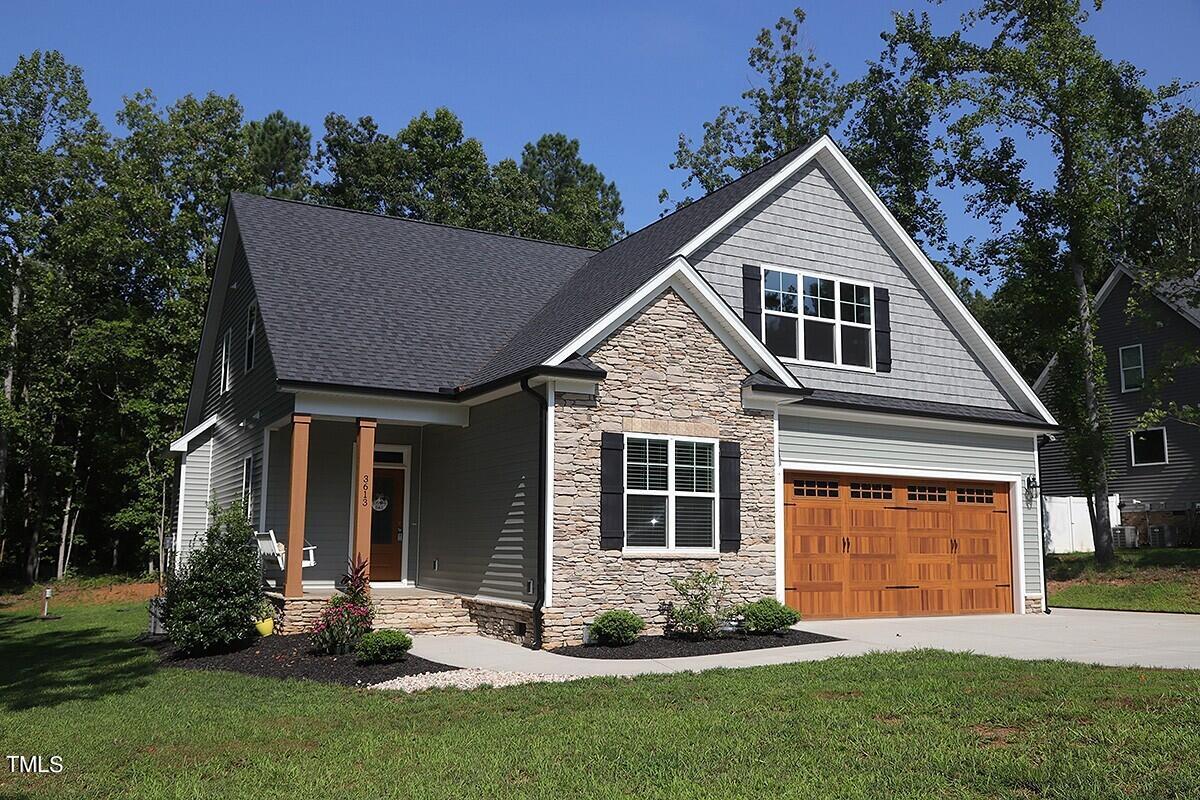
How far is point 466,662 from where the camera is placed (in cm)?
1160

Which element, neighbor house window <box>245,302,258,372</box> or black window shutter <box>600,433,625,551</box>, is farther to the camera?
neighbor house window <box>245,302,258,372</box>

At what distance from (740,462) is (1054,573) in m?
15.0

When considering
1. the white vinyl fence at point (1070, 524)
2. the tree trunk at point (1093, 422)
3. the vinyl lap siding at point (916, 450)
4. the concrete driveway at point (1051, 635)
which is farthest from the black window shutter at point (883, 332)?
the white vinyl fence at point (1070, 524)

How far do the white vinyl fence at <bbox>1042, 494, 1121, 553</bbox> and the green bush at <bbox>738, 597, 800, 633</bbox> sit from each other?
68.9ft

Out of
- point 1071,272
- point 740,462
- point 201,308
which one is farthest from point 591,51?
point 201,308

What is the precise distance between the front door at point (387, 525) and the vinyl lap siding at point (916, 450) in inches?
263

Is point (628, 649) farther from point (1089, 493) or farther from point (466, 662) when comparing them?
point (1089, 493)

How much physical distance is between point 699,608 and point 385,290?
7.81 m

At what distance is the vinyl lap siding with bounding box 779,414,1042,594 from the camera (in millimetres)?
15984

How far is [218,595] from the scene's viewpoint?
1282 centimetres

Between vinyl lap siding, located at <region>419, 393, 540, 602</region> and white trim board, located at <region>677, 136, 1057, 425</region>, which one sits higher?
white trim board, located at <region>677, 136, 1057, 425</region>

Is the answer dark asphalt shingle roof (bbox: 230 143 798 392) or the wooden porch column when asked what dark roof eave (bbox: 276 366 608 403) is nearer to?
dark asphalt shingle roof (bbox: 230 143 798 392)

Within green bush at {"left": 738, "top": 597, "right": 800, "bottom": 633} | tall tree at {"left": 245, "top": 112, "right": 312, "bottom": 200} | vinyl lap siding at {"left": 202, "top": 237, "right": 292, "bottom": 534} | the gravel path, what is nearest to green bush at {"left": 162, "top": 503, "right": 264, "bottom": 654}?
vinyl lap siding at {"left": 202, "top": 237, "right": 292, "bottom": 534}

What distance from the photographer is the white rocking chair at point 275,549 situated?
49.5 ft
